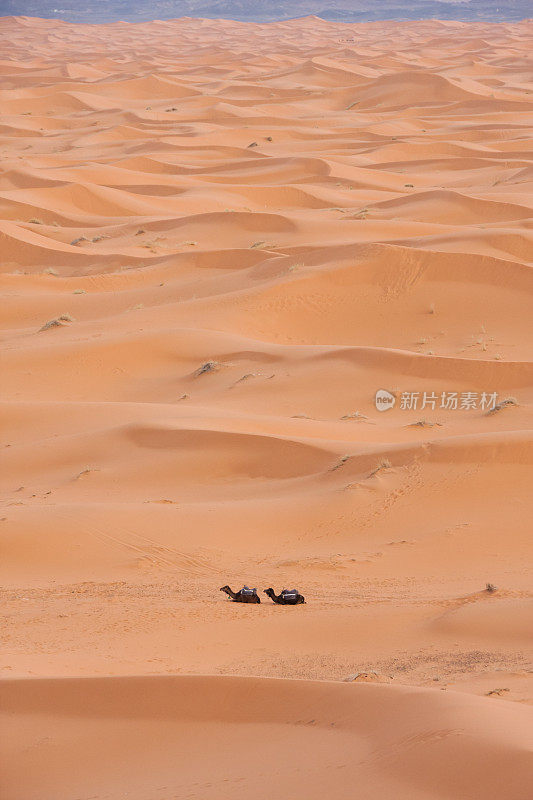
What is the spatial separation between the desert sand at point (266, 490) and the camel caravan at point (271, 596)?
80 mm

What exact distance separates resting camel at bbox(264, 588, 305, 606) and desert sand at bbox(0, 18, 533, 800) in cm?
10

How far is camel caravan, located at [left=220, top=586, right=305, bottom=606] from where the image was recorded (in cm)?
625

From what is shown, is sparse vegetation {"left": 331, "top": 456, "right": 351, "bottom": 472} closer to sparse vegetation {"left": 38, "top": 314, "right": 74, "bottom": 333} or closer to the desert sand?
the desert sand

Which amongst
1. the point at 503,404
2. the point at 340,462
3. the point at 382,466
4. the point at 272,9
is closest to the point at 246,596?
the point at 382,466

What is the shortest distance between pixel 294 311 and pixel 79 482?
6.94m

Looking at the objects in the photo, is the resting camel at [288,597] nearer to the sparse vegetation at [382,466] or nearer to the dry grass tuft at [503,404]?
the sparse vegetation at [382,466]

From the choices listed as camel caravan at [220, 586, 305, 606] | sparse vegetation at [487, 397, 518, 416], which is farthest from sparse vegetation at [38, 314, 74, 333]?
camel caravan at [220, 586, 305, 606]

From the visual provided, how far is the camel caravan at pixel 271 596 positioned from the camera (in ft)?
20.5

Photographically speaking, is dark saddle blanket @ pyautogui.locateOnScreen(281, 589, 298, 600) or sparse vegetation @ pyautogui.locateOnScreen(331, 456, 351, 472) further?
sparse vegetation @ pyautogui.locateOnScreen(331, 456, 351, 472)

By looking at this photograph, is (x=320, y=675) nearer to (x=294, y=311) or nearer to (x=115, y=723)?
(x=115, y=723)

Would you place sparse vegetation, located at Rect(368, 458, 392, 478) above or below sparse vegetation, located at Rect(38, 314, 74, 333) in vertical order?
above

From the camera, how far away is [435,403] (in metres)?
11.6

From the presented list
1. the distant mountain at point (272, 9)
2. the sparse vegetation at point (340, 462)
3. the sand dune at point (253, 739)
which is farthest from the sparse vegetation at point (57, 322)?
the distant mountain at point (272, 9)

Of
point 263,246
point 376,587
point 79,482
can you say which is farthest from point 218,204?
point 376,587
